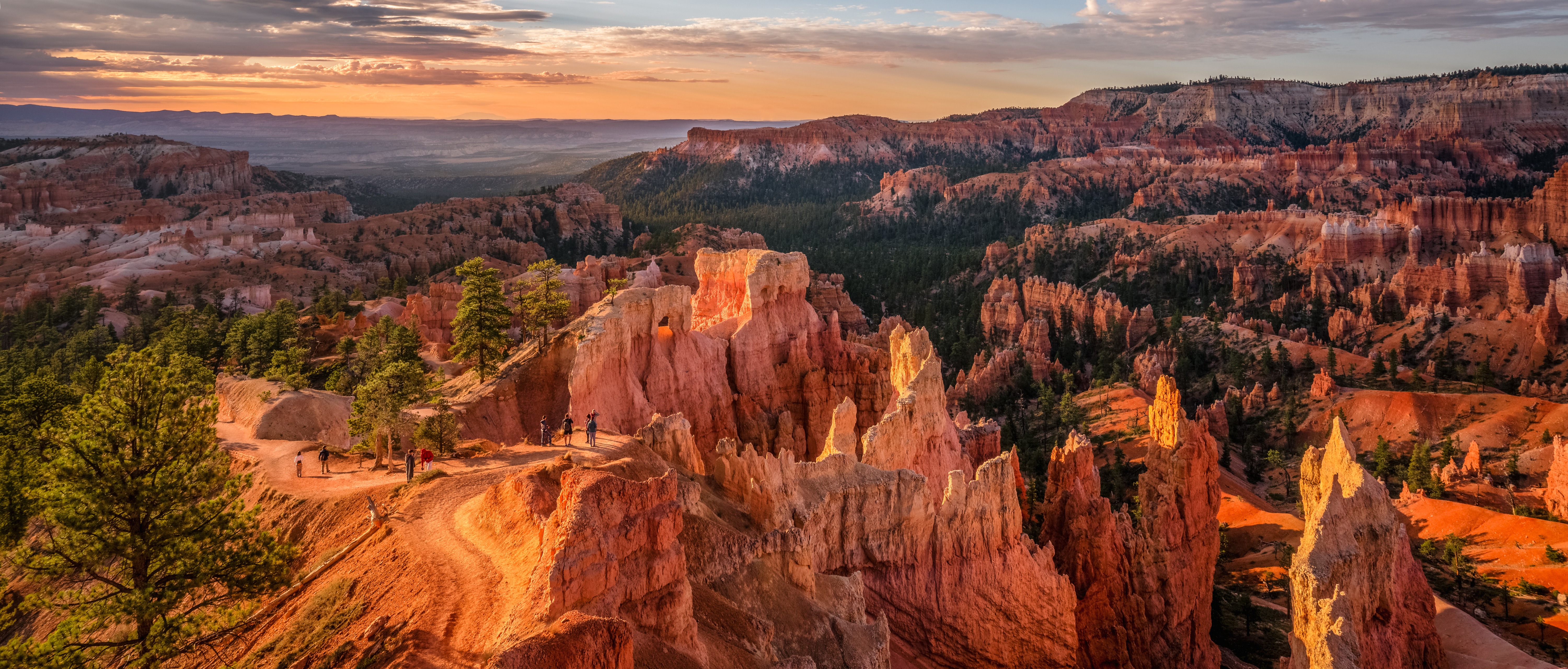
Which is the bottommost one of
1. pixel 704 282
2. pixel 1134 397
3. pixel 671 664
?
pixel 1134 397

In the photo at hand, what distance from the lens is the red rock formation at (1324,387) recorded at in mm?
58719

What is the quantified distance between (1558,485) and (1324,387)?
19.6m

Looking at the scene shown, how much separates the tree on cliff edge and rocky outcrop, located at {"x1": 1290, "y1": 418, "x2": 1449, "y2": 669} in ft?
85.0

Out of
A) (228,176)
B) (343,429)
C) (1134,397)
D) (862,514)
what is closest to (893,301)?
(1134,397)

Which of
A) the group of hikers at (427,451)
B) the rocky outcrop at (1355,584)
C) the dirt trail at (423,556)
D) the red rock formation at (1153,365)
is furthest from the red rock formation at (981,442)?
the red rock formation at (1153,365)

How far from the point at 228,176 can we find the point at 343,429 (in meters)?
176

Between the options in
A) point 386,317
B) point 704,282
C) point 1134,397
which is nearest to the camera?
point 704,282

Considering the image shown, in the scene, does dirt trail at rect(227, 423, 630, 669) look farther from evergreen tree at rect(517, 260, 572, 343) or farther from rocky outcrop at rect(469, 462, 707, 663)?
evergreen tree at rect(517, 260, 572, 343)

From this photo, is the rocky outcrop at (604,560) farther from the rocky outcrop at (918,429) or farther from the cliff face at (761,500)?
the rocky outcrop at (918,429)

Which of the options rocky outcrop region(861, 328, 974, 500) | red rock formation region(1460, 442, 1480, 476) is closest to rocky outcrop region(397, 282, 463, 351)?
rocky outcrop region(861, 328, 974, 500)

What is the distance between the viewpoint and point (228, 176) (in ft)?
592

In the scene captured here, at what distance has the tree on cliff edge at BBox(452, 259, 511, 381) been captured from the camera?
34.5m

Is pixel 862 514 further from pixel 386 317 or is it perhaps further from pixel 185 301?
pixel 185 301

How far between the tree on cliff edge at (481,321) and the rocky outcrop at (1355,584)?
25.9 metres
